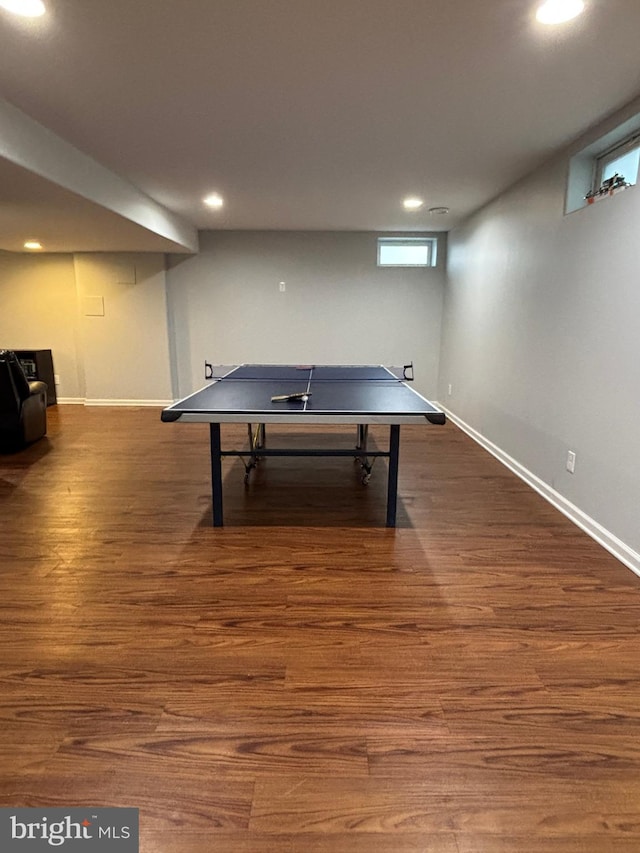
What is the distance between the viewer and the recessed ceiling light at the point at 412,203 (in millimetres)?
4161

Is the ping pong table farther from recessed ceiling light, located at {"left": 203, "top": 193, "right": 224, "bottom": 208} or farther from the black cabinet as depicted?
the black cabinet

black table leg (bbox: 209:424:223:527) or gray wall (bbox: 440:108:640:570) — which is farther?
black table leg (bbox: 209:424:223:527)

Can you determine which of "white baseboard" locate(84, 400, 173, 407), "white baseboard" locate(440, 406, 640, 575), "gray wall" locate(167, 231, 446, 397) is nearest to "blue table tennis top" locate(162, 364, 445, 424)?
"white baseboard" locate(440, 406, 640, 575)

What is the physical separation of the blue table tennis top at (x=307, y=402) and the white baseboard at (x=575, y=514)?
121 cm

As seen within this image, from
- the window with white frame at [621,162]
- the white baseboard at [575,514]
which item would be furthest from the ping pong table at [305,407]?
the window with white frame at [621,162]

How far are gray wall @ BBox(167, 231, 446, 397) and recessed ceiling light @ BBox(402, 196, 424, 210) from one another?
1353mm

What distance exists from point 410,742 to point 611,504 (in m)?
1.82

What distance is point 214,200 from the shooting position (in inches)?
165

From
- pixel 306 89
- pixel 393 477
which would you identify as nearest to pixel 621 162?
pixel 306 89

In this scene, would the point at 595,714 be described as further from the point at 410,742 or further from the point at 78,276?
the point at 78,276

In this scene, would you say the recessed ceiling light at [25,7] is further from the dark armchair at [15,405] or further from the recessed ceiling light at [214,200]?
the dark armchair at [15,405]

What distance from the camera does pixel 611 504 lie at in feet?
7.86

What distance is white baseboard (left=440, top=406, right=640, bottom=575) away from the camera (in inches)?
88.2

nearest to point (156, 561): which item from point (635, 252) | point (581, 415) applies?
point (581, 415)
